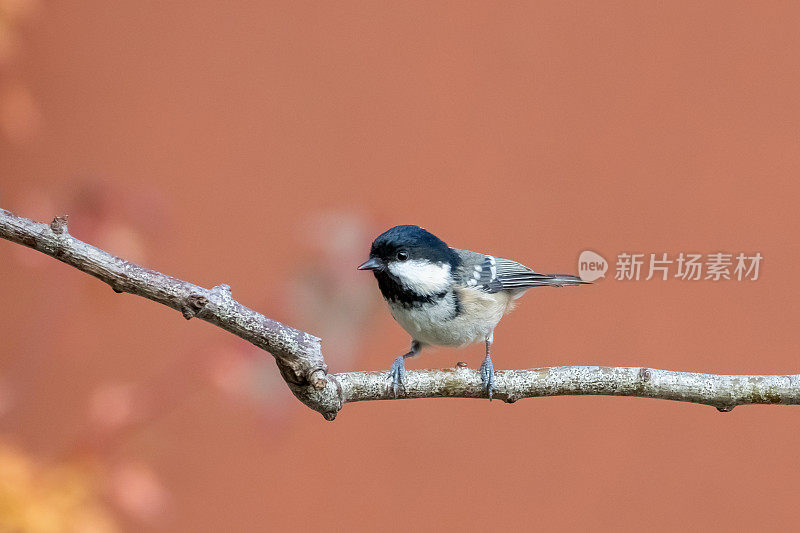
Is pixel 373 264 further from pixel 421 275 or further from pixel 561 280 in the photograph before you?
pixel 561 280

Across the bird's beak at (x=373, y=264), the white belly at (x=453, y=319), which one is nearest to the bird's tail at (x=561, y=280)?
the white belly at (x=453, y=319)

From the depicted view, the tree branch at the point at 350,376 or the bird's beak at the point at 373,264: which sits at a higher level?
the bird's beak at the point at 373,264

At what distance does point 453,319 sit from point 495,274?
0.56 feet

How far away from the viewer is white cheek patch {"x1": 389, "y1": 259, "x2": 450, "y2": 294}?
1.14m

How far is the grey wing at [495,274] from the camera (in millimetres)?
1273

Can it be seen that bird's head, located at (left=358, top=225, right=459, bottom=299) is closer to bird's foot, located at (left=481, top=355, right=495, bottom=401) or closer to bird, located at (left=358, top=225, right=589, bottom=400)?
bird, located at (left=358, top=225, right=589, bottom=400)

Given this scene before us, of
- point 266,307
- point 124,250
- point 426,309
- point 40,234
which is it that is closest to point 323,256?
point 266,307

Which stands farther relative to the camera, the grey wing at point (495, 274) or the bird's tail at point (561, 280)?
the grey wing at point (495, 274)

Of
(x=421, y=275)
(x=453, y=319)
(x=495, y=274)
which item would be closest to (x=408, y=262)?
(x=421, y=275)

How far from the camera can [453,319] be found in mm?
1222

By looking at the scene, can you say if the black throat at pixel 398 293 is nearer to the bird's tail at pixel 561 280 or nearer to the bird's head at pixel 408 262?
the bird's head at pixel 408 262

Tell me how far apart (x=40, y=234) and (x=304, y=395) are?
0.35 m

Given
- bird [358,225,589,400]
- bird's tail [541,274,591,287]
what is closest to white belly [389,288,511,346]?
bird [358,225,589,400]

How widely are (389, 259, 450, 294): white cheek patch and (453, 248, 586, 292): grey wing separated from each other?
5cm
